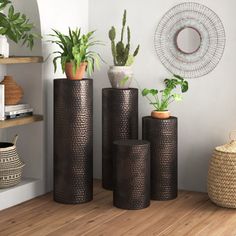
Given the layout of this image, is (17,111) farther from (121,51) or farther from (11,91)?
(121,51)

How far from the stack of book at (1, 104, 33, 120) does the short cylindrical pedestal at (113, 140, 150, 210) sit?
79 cm

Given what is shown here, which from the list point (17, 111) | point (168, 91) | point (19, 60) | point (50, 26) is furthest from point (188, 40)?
point (17, 111)

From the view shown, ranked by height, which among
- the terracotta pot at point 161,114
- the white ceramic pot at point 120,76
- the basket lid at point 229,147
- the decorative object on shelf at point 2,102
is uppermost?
the white ceramic pot at point 120,76

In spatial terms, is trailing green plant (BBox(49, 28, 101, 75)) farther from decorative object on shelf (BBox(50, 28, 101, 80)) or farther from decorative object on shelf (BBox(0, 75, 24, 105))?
decorative object on shelf (BBox(0, 75, 24, 105))

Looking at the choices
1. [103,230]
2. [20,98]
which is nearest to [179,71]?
[20,98]

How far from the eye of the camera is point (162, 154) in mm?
4664

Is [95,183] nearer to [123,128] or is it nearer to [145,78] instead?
[123,128]

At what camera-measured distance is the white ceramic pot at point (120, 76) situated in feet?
15.8

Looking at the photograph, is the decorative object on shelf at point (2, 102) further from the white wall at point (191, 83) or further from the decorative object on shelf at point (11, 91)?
the white wall at point (191, 83)

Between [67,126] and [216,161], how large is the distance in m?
1.19

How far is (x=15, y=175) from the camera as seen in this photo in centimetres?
453

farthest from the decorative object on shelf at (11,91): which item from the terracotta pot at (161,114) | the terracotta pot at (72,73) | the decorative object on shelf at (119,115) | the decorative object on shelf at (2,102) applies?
the terracotta pot at (161,114)

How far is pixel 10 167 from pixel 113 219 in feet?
3.07

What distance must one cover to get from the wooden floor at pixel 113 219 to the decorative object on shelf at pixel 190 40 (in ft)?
3.68
